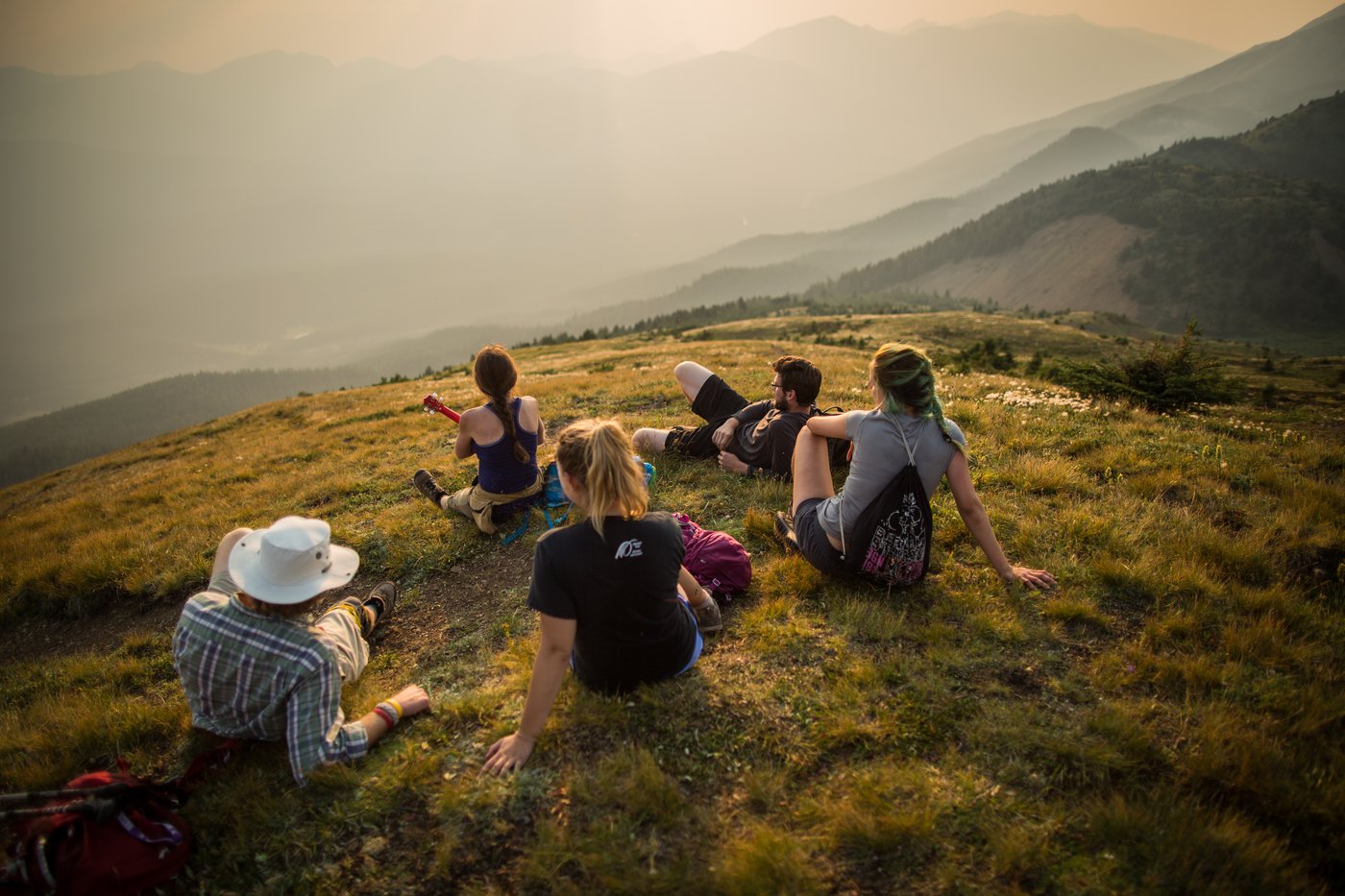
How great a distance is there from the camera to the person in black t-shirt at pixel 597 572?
155 inches

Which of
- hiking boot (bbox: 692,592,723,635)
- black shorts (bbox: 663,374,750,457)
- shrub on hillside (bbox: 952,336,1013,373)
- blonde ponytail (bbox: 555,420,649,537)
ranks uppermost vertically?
blonde ponytail (bbox: 555,420,649,537)

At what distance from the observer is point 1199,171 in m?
178

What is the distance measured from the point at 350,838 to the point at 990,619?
5.44 metres

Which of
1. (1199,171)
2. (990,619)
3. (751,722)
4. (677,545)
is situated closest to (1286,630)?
(990,619)

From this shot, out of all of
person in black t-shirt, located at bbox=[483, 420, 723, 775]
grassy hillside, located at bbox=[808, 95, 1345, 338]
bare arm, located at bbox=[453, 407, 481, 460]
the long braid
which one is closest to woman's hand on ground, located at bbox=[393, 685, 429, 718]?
person in black t-shirt, located at bbox=[483, 420, 723, 775]

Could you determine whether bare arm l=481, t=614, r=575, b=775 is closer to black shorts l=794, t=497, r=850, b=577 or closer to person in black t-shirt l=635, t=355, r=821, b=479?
black shorts l=794, t=497, r=850, b=577

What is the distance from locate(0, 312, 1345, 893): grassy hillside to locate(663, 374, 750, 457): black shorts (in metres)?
1.10

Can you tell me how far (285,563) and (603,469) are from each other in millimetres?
2583

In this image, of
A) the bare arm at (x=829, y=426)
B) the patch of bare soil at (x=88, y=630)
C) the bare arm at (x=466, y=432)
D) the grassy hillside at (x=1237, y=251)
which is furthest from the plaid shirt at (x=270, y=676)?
the grassy hillside at (x=1237, y=251)

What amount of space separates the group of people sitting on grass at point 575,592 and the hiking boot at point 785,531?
28 cm

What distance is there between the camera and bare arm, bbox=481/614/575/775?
13.1ft

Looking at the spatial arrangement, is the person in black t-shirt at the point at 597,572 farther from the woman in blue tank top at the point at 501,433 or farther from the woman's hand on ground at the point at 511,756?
the woman in blue tank top at the point at 501,433

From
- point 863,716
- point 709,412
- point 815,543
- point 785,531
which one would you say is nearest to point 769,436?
point 709,412

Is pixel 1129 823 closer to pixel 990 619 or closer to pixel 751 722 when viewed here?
pixel 990 619
